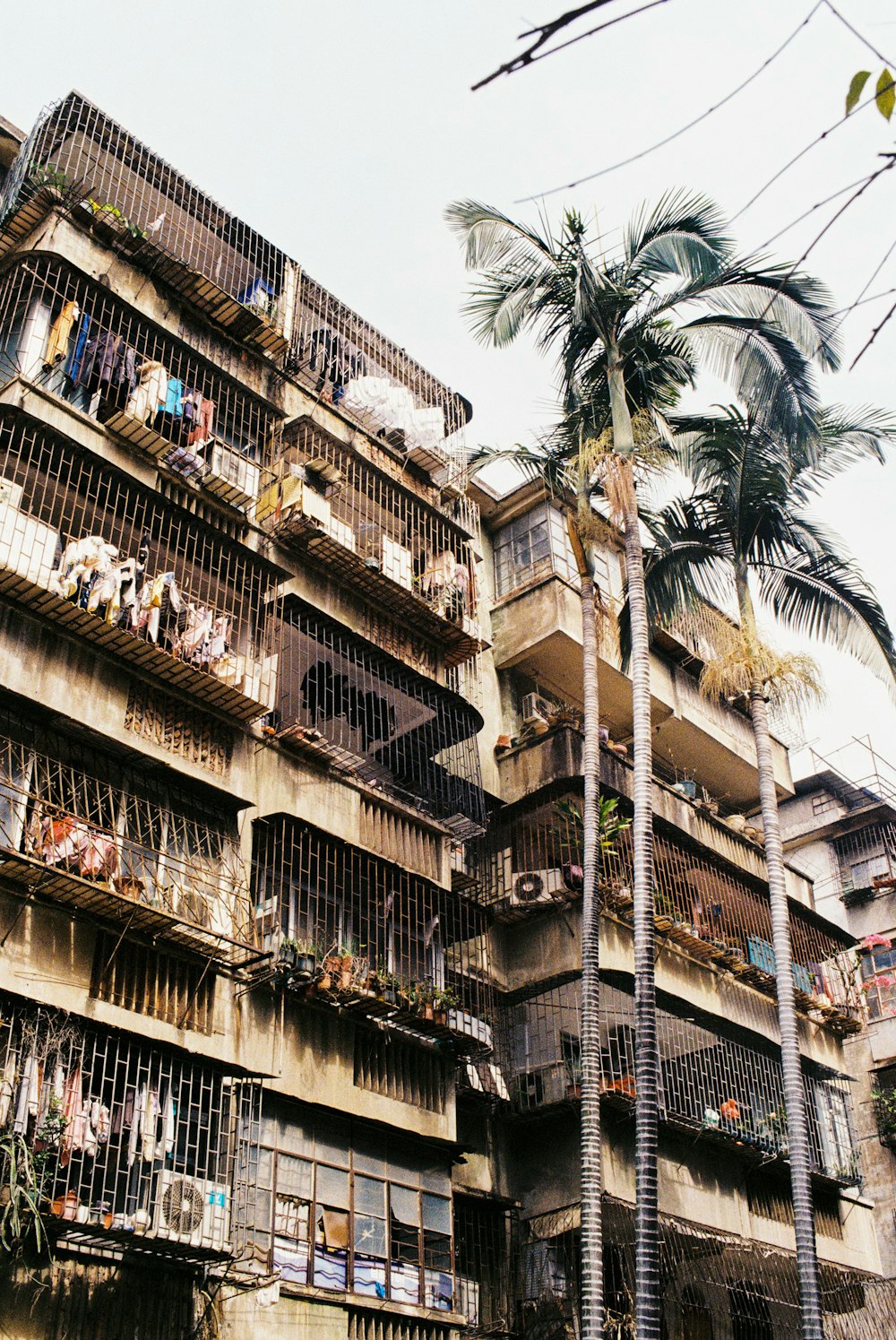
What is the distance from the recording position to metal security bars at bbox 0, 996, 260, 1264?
14195 mm

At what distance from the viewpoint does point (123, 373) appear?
20344 millimetres

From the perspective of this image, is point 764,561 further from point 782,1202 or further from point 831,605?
point 782,1202

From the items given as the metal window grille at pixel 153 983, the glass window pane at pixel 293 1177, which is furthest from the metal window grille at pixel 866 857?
the metal window grille at pixel 153 983

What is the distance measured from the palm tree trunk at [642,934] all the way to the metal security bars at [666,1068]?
3537mm

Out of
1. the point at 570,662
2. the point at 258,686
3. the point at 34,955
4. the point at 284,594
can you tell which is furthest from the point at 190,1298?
the point at 570,662

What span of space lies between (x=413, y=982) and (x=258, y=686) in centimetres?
480

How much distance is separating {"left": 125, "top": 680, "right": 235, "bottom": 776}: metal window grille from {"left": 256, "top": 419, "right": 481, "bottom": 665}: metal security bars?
161 inches

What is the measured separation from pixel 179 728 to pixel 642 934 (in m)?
6.64

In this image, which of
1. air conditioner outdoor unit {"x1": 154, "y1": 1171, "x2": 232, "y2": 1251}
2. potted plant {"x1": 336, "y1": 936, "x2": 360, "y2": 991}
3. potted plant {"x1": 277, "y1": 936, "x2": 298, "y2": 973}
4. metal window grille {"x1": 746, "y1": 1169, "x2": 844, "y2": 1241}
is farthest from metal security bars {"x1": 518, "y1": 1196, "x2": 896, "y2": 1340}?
air conditioner outdoor unit {"x1": 154, "y1": 1171, "x2": 232, "y2": 1251}

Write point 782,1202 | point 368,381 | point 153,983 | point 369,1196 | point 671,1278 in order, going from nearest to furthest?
1. point 153,983
2. point 369,1196
3. point 671,1278
4. point 368,381
5. point 782,1202

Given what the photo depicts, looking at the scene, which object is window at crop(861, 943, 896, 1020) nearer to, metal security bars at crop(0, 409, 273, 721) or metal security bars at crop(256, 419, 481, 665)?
metal security bars at crop(256, 419, 481, 665)

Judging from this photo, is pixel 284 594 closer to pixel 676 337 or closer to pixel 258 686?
pixel 258 686

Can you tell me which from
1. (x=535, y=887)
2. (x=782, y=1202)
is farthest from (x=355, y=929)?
(x=782, y=1202)

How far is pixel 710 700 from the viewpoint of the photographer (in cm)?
3256
